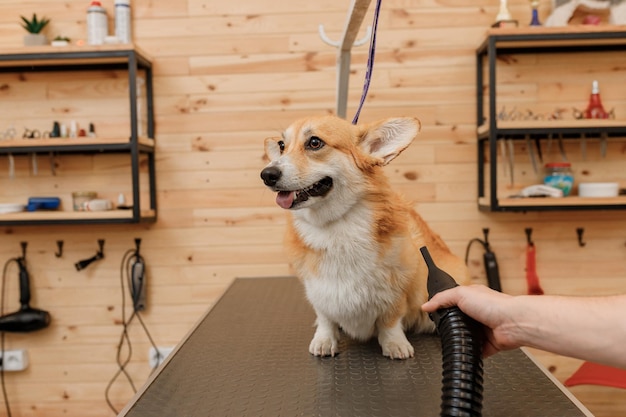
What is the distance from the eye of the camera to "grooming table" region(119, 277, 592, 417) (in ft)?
3.08

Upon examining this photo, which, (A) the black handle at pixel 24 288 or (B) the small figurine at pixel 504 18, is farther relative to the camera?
(A) the black handle at pixel 24 288

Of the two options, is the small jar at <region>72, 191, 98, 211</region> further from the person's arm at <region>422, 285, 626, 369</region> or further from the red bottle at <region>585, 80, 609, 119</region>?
the red bottle at <region>585, 80, 609, 119</region>

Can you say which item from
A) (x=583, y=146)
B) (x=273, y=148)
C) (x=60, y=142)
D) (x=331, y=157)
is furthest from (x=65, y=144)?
(x=583, y=146)

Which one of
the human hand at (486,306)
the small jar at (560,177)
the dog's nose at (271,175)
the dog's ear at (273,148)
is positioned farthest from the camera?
the small jar at (560,177)

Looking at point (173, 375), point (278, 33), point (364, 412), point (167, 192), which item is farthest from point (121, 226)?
point (364, 412)

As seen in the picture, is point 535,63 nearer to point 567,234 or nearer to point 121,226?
point 567,234

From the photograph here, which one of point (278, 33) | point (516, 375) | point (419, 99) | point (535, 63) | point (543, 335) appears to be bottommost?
point (516, 375)

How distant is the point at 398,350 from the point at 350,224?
1.06 feet

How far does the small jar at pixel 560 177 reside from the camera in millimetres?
2230

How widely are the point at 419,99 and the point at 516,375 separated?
5.17 ft

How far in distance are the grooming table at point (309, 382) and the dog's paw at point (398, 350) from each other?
0.8 inches

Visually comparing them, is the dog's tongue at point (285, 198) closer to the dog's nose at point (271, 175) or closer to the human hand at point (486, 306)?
the dog's nose at point (271, 175)

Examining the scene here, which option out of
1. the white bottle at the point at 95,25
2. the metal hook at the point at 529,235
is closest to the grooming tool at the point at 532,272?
the metal hook at the point at 529,235

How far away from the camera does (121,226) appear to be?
2.47 meters
